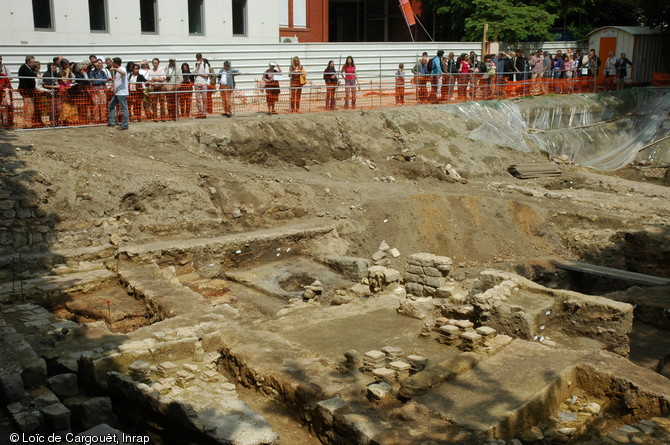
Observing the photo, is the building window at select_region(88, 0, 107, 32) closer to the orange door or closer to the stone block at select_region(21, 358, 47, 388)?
the stone block at select_region(21, 358, 47, 388)

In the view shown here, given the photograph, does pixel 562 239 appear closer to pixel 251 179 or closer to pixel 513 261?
pixel 513 261

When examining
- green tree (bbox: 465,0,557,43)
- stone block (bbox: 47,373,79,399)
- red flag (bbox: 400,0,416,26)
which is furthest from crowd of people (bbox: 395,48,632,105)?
stone block (bbox: 47,373,79,399)

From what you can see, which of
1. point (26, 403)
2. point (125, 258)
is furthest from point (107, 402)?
point (125, 258)

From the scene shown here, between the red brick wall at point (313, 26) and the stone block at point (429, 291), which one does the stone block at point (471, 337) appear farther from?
the red brick wall at point (313, 26)

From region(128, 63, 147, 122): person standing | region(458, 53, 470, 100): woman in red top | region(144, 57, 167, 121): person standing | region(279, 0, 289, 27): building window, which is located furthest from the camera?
region(279, 0, 289, 27): building window

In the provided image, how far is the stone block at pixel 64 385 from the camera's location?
8.22 m

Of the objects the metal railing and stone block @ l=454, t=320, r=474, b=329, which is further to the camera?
the metal railing

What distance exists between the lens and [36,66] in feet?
52.6

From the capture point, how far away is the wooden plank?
49.4 ft

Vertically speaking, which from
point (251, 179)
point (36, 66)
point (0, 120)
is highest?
point (36, 66)

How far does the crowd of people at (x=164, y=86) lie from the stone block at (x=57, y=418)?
10.1 meters

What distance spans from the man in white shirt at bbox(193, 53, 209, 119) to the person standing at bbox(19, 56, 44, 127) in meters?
3.95

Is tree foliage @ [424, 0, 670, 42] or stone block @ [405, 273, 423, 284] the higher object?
tree foliage @ [424, 0, 670, 42]

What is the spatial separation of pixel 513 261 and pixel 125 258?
28.0 feet
